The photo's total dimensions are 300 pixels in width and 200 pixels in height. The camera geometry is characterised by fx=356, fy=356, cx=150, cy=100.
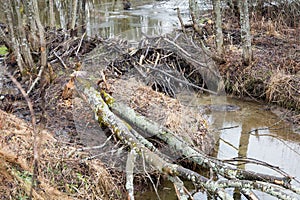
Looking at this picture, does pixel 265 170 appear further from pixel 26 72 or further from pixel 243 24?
pixel 26 72

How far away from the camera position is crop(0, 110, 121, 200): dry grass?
3.42 meters

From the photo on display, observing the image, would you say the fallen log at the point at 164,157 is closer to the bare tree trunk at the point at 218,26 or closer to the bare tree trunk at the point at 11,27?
the bare tree trunk at the point at 11,27

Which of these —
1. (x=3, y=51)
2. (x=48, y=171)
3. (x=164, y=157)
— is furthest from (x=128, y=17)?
(x=48, y=171)

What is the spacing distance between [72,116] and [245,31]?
12.9 ft

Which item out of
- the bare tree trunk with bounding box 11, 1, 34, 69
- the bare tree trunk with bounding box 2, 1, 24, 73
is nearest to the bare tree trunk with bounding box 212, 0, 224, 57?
the bare tree trunk with bounding box 11, 1, 34, 69

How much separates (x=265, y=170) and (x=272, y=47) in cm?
419

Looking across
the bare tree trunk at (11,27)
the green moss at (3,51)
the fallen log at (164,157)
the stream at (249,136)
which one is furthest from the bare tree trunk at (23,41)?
the stream at (249,136)

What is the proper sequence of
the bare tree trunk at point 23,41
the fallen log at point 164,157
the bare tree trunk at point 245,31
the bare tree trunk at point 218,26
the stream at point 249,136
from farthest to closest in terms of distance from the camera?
the bare tree trunk at point 218,26 < the bare tree trunk at point 245,31 < the bare tree trunk at point 23,41 < the stream at point 249,136 < the fallen log at point 164,157

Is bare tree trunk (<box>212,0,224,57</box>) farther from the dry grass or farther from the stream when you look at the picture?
the dry grass

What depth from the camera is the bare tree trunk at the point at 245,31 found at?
6992 millimetres

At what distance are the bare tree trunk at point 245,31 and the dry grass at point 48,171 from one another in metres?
4.34

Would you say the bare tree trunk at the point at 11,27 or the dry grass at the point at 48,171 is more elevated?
the bare tree trunk at the point at 11,27

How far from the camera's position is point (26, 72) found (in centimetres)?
605

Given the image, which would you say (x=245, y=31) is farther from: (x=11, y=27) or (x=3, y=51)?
(x=3, y=51)
